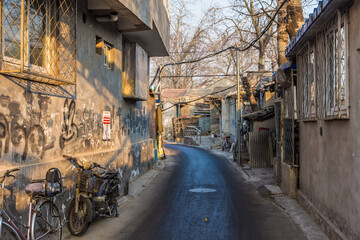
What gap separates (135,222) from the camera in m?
7.75

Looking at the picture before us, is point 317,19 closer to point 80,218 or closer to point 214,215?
point 214,215

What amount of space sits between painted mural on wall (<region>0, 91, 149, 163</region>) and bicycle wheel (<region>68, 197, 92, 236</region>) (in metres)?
1.16

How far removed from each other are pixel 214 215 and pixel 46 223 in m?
3.97

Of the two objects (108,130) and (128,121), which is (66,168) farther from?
(128,121)

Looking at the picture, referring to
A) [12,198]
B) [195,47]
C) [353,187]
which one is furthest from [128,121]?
[195,47]

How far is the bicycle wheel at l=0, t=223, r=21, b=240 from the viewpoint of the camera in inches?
182

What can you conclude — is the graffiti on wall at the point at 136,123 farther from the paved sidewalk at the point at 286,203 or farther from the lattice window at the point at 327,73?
the lattice window at the point at 327,73

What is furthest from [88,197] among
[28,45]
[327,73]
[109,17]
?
[327,73]

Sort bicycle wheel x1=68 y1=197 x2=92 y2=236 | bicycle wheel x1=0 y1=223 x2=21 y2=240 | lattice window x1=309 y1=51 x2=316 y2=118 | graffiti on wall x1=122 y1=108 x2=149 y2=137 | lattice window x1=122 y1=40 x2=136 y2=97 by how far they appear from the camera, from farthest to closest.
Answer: graffiti on wall x1=122 y1=108 x2=149 y2=137
lattice window x1=122 y1=40 x2=136 y2=97
lattice window x1=309 y1=51 x2=316 y2=118
bicycle wheel x1=68 y1=197 x2=92 y2=236
bicycle wheel x1=0 y1=223 x2=21 y2=240

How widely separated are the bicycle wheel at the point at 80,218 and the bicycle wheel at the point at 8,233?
1.83 meters

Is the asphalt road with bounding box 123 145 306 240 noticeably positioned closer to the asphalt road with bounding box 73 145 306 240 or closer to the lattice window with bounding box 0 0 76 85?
the asphalt road with bounding box 73 145 306 240

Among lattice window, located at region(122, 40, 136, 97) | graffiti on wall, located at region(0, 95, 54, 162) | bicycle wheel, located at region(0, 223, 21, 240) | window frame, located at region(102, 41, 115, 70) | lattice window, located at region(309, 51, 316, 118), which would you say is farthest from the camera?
lattice window, located at region(122, 40, 136, 97)

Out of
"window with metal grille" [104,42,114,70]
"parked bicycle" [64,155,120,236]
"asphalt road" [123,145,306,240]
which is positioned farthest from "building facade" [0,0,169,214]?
"asphalt road" [123,145,306,240]

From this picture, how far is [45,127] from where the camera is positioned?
6.79 m
